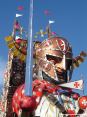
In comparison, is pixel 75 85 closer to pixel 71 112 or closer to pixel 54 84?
pixel 54 84

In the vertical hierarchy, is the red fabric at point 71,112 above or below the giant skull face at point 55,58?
below

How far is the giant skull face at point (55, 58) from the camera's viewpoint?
1431cm

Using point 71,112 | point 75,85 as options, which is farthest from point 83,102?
point 75,85

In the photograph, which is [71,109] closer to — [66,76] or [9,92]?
[66,76]

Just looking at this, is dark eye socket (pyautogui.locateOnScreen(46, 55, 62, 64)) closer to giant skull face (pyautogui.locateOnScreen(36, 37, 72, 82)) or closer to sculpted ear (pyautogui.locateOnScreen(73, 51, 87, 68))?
giant skull face (pyautogui.locateOnScreen(36, 37, 72, 82))

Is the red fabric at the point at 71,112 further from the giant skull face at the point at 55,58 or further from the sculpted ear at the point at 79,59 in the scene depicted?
the sculpted ear at the point at 79,59

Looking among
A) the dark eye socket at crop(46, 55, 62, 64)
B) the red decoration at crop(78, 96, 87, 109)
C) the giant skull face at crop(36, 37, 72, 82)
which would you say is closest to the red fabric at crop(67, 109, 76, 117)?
the red decoration at crop(78, 96, 87, 109)

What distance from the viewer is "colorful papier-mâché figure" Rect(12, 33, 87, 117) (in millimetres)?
12711

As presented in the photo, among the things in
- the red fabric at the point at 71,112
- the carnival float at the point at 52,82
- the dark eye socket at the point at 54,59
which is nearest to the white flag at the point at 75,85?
the carnival float at the point at 52,82

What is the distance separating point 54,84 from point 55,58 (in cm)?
128

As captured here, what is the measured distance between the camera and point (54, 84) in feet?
46.3

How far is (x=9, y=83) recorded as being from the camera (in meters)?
18.5

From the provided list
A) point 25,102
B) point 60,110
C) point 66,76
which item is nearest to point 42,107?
point 60,110

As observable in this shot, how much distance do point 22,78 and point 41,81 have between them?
5559 mm
